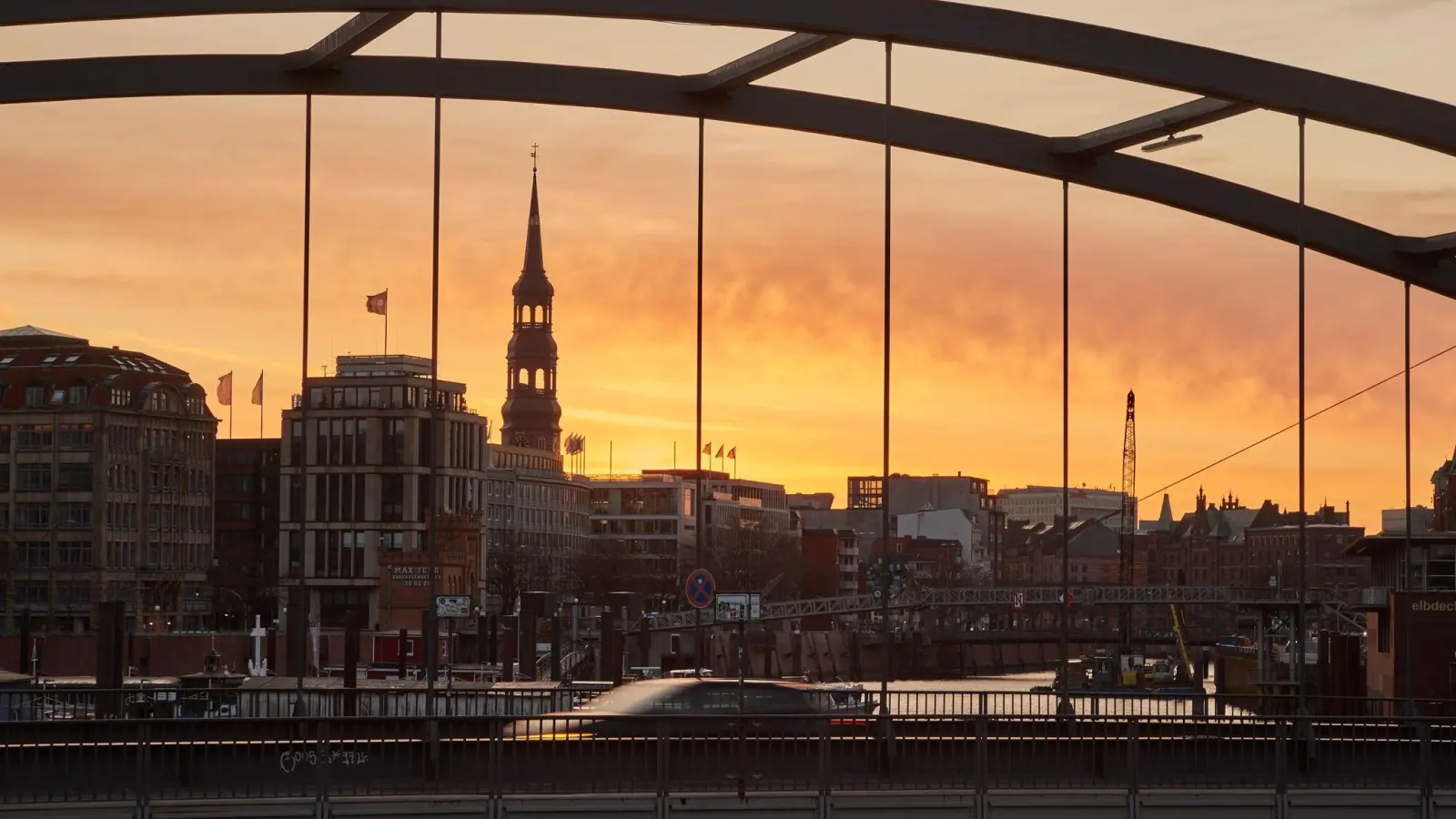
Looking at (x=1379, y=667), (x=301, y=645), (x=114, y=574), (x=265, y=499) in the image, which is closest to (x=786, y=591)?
(x=265, y=499)

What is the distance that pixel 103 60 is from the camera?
70.5 ft

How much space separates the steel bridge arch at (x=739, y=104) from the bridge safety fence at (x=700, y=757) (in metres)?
6.36

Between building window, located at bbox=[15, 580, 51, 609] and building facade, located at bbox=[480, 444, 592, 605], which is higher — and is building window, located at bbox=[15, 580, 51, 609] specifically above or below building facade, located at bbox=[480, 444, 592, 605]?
below

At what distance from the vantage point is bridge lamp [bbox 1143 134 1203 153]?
902 inches

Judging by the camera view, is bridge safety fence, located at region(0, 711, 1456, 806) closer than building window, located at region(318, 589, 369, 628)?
Yes

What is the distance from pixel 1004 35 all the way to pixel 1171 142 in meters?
3.09

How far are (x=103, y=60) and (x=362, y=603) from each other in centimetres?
9760

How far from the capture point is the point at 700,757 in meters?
18.6

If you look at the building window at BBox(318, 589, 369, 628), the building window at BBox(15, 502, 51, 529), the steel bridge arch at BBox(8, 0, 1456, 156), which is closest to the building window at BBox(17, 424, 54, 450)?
the building window at BBox(15, 502, 51, 529)

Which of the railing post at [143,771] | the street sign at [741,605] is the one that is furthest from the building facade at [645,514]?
the railing post at [143,771]

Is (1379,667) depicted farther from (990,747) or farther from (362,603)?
(362,603)

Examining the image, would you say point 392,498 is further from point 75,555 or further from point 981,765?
point 981,765

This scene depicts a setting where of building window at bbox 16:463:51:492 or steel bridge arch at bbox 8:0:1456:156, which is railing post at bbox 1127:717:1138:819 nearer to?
steel bridge arch at bbox 8:0:1456:156

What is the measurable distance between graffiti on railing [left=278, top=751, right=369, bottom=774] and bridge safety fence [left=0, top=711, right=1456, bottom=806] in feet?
0.06
